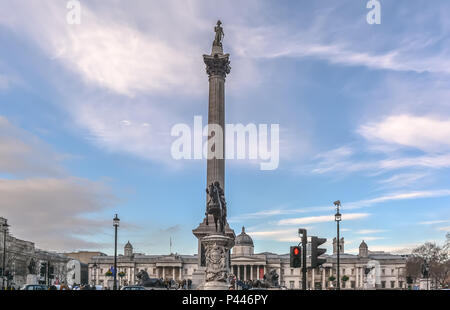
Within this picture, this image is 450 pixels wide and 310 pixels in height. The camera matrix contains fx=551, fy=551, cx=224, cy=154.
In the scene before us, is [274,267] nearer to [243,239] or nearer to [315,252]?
[243,239]

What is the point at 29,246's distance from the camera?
13138 cm

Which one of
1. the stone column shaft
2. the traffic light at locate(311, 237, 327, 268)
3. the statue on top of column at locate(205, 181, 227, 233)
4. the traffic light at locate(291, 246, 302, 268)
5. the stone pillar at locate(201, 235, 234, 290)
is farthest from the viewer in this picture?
the stone column shaft

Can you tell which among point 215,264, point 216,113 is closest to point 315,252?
point 215,264

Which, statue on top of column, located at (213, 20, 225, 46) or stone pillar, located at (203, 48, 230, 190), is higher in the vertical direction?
statue on top of column, located at (213, 20, 225, 46)

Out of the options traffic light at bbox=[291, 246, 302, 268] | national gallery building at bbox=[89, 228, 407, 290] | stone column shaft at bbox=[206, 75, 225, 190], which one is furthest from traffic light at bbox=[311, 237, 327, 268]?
national gallery building at bbox=[89, 228, 407, 290]

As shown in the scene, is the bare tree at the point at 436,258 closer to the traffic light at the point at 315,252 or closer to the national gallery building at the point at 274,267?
the national gallery building at the point at 274,267

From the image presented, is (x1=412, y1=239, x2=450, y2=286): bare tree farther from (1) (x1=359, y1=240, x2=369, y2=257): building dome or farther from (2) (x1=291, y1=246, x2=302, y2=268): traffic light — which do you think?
(2) (x1=291, y1=246, x2=302, y2=268): traffic light

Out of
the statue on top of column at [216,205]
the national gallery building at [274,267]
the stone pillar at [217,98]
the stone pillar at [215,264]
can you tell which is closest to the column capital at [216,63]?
the stone pillar at [217,98]

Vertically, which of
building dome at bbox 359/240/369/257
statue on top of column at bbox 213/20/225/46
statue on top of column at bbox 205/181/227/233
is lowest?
building dome at bbox 359/240/369/257

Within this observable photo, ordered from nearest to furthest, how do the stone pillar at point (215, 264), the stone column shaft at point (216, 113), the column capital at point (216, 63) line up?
the stone pillar at point (215, 264) < the stone column shaft at point (216, 113) < the column capital at point (216, 63)
